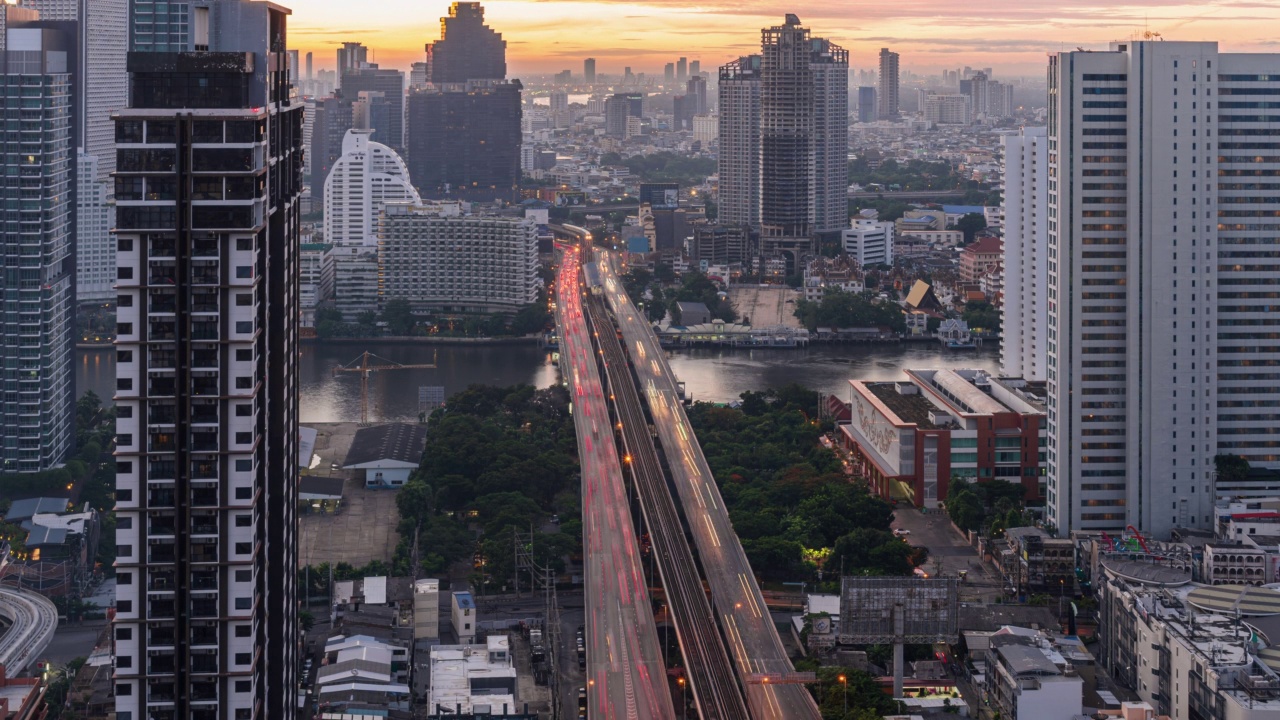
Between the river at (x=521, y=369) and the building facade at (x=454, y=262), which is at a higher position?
the building facade at (x=454, y=262)

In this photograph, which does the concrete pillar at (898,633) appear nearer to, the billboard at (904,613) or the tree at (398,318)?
the billboard at (904,613)

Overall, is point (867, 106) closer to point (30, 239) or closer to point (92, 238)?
point (92, 238)

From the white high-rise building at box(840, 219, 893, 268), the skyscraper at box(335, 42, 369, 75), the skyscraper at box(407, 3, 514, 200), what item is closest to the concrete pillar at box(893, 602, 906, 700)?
the white high-rise building at box(840, 219, 893, 268)

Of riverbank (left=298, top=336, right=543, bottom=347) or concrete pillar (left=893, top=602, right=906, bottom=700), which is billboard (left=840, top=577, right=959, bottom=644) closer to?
concrete pillar (left=893, top=602, right=906, bottom=700)

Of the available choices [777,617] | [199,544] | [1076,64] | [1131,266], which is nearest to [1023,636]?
[777,617]

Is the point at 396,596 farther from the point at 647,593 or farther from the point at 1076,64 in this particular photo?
the point at 1076,64

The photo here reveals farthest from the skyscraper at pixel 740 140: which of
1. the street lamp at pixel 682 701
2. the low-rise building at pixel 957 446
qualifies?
the street lamp at pixel 682 701

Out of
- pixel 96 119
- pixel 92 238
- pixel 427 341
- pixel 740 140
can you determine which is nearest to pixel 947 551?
pixel 427 341

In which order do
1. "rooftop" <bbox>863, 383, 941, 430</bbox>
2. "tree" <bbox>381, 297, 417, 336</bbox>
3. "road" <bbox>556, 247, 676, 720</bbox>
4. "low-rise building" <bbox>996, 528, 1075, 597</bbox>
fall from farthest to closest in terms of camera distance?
"tree" <bbox>381, 297, 417, 336</bbox> < "rooftop" <bbox>863, 383, 941, 430</bbox> < "low-rise building" <bbox>996, 528, 1075, 597</bbox> < "road" <bbox>556, 247, 676, 720</bbox>
